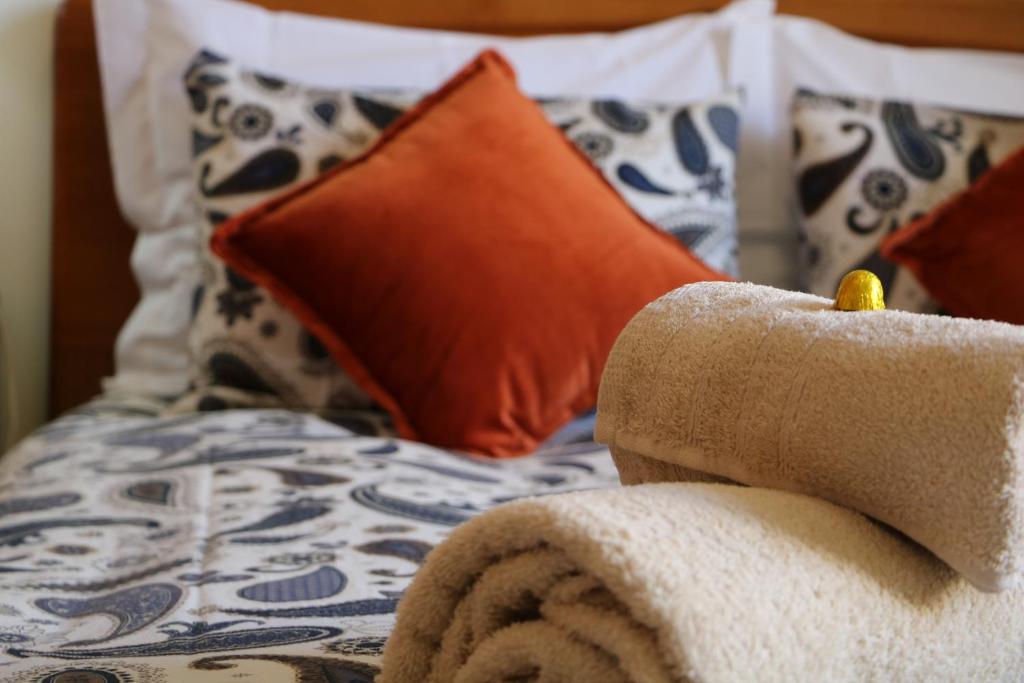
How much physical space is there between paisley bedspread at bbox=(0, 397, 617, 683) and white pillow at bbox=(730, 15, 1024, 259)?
66cm

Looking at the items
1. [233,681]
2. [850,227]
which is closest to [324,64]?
[850,227]

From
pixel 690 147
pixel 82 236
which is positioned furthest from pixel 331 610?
pixel 82 236

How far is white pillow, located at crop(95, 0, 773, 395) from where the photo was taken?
1.72 m

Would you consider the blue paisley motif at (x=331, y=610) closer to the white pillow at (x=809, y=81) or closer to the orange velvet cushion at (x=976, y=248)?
the orange velvet cushion at (x=976, y=248)

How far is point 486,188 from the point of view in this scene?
4.72 feet

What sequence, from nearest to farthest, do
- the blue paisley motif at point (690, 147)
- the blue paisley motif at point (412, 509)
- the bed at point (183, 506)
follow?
the bed at point (183, 506)
the blue paisley motif at point (412, 509)
the blue paisley motif at point (690, 147)

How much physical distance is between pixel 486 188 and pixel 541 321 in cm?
19

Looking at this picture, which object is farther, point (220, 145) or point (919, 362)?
point (220, 145)

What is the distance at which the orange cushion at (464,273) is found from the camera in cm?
135

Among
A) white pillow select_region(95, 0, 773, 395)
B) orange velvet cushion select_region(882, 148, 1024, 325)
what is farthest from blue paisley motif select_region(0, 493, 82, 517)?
orange velvet cushion select_region(882, 148, 1024, 325)

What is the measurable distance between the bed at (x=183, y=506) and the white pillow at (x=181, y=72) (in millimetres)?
124

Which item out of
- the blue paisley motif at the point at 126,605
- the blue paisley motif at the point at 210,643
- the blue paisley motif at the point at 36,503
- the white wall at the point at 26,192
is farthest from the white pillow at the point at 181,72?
the blue paisley motif at the point at 210,643

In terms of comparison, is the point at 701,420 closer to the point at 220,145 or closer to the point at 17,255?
the point at 220,145

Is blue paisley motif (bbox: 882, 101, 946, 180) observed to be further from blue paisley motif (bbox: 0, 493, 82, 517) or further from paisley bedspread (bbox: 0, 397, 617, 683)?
blue paisley motif (bbox: 0, 493, 82, 517)
